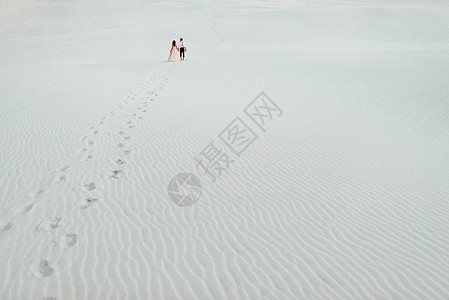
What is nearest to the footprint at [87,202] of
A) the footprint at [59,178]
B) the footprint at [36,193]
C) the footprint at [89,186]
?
the footprint at [89,186]

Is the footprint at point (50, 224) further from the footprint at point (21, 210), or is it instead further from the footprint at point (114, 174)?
the footprint at point (114, 174)

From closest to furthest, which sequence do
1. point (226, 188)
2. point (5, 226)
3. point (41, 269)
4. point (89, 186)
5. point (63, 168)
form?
point (41, 269) → point (5, 226) → point (89, 186) → point (226, 188) → point (63, 168)

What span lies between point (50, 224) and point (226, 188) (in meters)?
2.77

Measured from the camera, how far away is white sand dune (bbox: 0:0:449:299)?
3547 millimetres

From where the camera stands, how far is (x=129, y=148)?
22.5 feet

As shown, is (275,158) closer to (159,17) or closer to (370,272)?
(370,272)

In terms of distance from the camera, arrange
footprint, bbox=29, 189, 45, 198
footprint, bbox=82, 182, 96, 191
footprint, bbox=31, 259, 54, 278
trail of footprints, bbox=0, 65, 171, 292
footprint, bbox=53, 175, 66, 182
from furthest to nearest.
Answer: footprint, bbox=53, 175, 66, 182 < footprint, bbox=82, 182, 96, 191 < footprint, bbox=29, 189, 45, 198 < trail of footprints, bbox=0, 65, 171, 292 < footprint, bbox=31, 259, 54, 278

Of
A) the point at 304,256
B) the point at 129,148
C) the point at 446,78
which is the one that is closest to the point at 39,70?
the point at 129,148

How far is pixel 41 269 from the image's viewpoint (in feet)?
11.7

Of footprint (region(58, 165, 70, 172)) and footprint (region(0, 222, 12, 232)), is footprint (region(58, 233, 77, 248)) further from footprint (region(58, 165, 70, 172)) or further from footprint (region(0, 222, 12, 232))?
footprint (region(58, 165, 70, 172))

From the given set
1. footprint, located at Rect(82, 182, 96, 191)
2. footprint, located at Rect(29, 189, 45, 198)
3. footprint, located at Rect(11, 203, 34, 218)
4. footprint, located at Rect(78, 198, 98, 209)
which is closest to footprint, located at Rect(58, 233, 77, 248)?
footprint, located at Rect(78, 198, 98, 209)

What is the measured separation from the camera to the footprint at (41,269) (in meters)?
3.48

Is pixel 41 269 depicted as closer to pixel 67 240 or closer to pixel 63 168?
pixel 67 240

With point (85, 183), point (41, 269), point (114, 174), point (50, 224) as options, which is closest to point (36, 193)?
point (85, 183)
